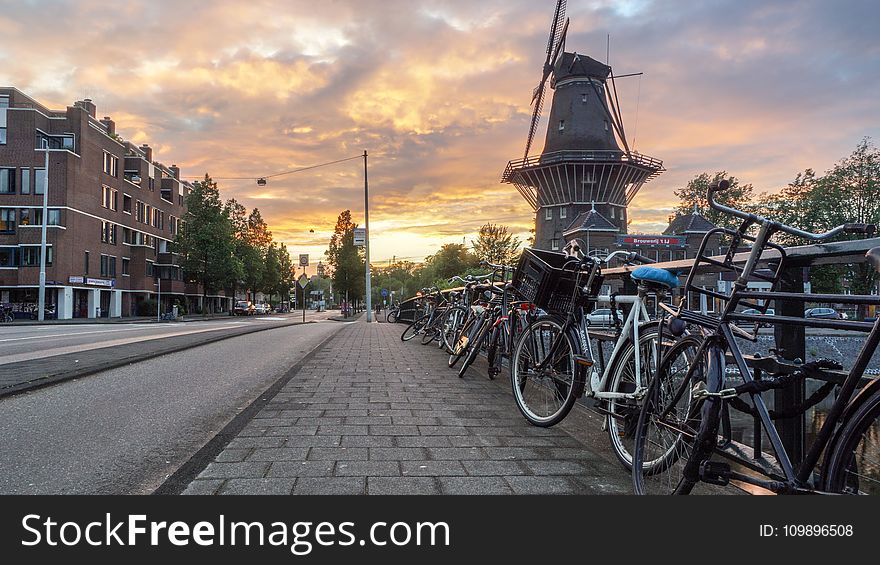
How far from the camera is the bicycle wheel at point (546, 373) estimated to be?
13.8ft

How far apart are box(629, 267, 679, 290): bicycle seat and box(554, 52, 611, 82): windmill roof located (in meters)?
58.9

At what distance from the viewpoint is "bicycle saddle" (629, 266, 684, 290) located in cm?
299

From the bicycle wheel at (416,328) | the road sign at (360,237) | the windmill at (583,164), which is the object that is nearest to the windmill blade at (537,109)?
the windmill at (583,164)

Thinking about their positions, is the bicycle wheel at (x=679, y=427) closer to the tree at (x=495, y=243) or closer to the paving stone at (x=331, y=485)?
the paving stone at (x=331, y=485)

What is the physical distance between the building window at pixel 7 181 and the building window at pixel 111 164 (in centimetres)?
714

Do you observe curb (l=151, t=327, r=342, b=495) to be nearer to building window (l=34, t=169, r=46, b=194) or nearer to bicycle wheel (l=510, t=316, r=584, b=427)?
bicycle wheel (l=510, t=316, r=584, b=427)

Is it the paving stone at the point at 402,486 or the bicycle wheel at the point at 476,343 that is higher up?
the bicycle wheel at the point at 476,343

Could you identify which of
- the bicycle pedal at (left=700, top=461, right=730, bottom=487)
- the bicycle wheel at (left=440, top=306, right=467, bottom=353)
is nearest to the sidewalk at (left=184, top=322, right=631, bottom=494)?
the bicycle pedal at (left=700, top=461, right=730, bottom=487)

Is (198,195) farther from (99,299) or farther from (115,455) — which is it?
(115,455)

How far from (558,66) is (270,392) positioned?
58.6 meters

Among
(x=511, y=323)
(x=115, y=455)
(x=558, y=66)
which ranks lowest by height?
(x=115, y=455)
